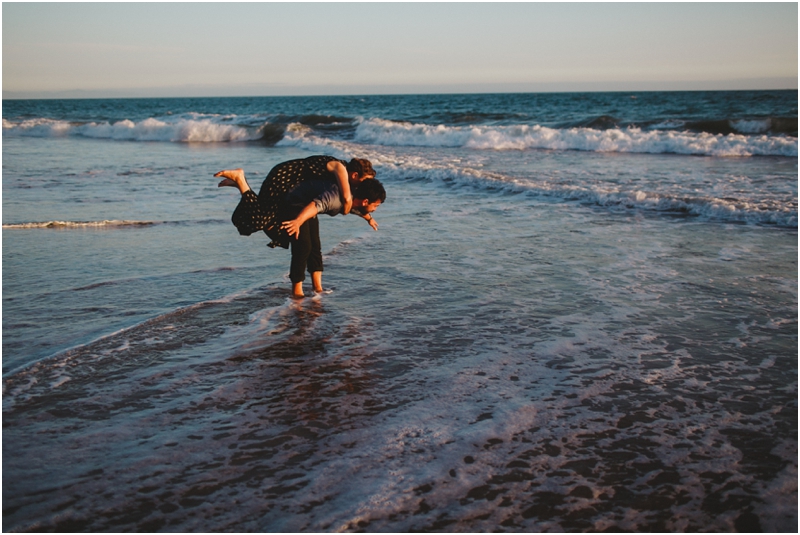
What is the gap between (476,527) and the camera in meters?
2.75

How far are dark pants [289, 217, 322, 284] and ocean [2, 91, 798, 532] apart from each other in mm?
307

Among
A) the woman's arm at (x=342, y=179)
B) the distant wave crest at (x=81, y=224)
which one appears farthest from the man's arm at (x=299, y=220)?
the distant wave crest at (x=81, y=224)

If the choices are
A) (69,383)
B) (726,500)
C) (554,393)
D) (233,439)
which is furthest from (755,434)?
(69,383)

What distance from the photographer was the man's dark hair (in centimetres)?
544

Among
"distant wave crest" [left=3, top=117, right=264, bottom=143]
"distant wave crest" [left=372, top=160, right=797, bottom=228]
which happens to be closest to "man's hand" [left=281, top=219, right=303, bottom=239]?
"distant wave crest" [left=372, top=160, right=797, bottom=228]

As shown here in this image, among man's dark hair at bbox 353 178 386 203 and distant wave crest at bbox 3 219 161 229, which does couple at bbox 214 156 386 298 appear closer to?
man's dark hair at bbox 353 178 386 203

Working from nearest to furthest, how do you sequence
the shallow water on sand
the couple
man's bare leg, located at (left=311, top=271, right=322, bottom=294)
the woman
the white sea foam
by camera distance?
the shallow water on sand, the couple, the woman, man's bare leg, located at (left=311, top=271, right=322, bottom=294), the white sea foam

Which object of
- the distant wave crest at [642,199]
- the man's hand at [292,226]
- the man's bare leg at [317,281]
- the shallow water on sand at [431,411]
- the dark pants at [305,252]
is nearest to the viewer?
the shallow water on sand at [431,411]

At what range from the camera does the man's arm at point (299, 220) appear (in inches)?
208

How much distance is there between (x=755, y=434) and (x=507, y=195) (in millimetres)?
8832

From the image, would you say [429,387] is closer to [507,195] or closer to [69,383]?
[69,383]

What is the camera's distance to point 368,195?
5.47m

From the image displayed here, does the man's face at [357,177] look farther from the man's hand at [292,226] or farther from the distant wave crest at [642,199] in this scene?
the distant wave crest at [642,199]

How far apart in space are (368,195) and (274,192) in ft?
2.72
